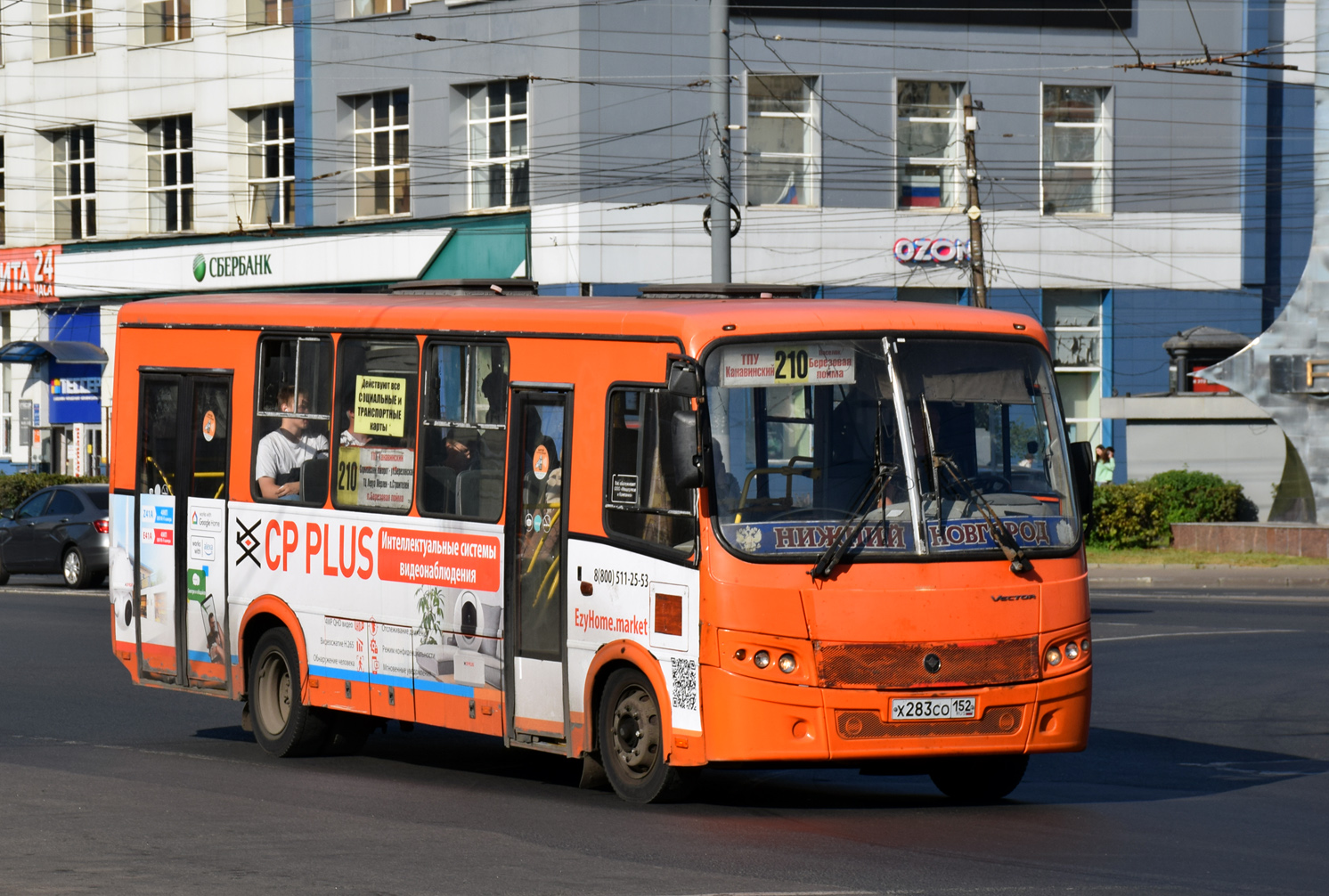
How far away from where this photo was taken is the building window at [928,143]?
1657 inches

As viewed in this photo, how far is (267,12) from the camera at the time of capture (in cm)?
4622

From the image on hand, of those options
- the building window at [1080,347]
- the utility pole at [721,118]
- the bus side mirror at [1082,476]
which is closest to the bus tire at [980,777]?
the bus side mirror at [1082,476]

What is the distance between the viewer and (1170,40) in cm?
4322

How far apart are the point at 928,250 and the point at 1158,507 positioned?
859cm

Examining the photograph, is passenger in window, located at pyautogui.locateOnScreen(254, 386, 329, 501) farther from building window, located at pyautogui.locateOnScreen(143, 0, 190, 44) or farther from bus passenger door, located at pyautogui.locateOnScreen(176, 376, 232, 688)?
building window, located at pyautogui.locateOnScreen(143, 0, 190, 44)

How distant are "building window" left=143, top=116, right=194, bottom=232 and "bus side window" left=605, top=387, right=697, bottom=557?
39414 mm

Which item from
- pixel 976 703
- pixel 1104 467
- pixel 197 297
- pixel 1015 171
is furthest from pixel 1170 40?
pixel 976 703

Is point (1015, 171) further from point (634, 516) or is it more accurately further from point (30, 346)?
point (634, 516)

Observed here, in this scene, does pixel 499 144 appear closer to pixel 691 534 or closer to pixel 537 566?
pixel 537 566

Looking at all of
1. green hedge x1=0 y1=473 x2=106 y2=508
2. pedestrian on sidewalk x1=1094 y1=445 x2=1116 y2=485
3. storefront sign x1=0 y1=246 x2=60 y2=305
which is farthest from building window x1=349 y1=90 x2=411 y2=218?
pedestrian on sidewalk x1=1094 y1=445 x2=1116 y2=485

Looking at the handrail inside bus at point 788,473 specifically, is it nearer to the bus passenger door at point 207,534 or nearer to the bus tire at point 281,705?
the bus tire at point 281,705

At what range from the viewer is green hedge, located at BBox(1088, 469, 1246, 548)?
35625 mm

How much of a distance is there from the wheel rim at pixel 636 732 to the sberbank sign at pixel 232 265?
119 ft

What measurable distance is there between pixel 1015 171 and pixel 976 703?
33754mm
